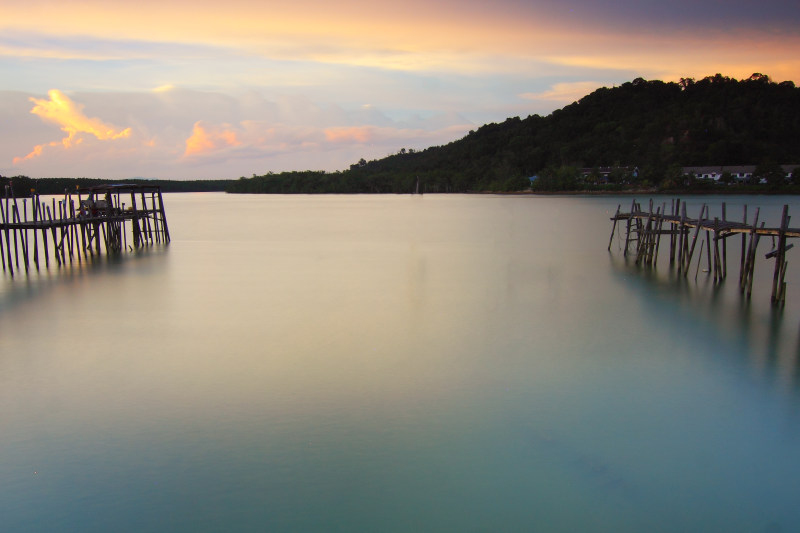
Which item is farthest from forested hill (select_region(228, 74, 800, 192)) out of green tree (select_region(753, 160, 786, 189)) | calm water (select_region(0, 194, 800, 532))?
calm water (select_region(0, 194, 800, 532))

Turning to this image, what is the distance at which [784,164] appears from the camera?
265 ft

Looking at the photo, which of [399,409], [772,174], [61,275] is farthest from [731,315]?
[772,174]

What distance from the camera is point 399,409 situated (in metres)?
6.54

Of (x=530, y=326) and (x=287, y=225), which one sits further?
(x=287, y=225)

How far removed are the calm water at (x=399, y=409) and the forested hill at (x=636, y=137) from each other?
76144mm

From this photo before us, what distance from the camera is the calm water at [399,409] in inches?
185

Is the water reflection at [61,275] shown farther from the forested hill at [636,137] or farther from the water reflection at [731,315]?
the forested hill at [636,137]

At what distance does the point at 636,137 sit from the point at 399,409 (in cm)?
9717

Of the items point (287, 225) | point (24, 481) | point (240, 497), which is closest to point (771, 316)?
point (240, 497)

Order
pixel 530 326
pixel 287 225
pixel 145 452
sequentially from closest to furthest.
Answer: pixel 145 452 < pixel 530 326 < pixel 287 225

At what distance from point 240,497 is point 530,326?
21.0 feet

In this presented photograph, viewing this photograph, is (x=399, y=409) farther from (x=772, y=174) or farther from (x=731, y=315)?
(x=772, y=174)

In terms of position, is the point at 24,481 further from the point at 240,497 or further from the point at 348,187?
the point at 348,187

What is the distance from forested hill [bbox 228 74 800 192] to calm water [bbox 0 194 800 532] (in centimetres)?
7614
